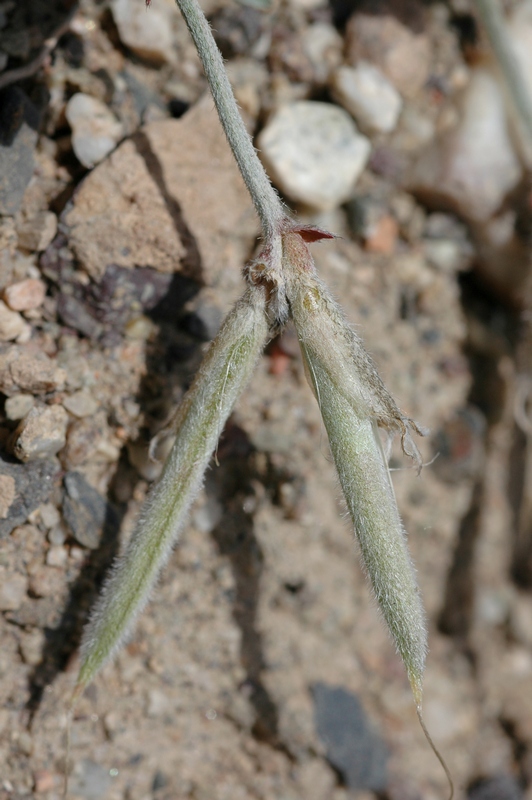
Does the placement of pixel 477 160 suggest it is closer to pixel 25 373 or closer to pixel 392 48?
pixel 392 48

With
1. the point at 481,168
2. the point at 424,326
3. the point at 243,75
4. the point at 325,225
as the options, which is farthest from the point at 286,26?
the point at 424,326

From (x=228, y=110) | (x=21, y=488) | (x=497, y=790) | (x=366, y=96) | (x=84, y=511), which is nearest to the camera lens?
(x=228, y=110)

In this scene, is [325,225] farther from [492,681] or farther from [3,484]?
[492,681]

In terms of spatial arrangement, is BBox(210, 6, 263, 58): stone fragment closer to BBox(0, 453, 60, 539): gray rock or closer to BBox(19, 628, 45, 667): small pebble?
BBox(0, 453, 60, 539): gray rock

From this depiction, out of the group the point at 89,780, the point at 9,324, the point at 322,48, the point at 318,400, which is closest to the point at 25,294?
the point at 9,324

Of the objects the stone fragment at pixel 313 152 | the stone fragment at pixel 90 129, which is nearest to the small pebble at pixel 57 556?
the stone fragment at pixel 90 129

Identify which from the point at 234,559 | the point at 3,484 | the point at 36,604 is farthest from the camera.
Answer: the point at 234,559

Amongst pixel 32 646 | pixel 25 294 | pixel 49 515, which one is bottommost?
pixel 32 646
